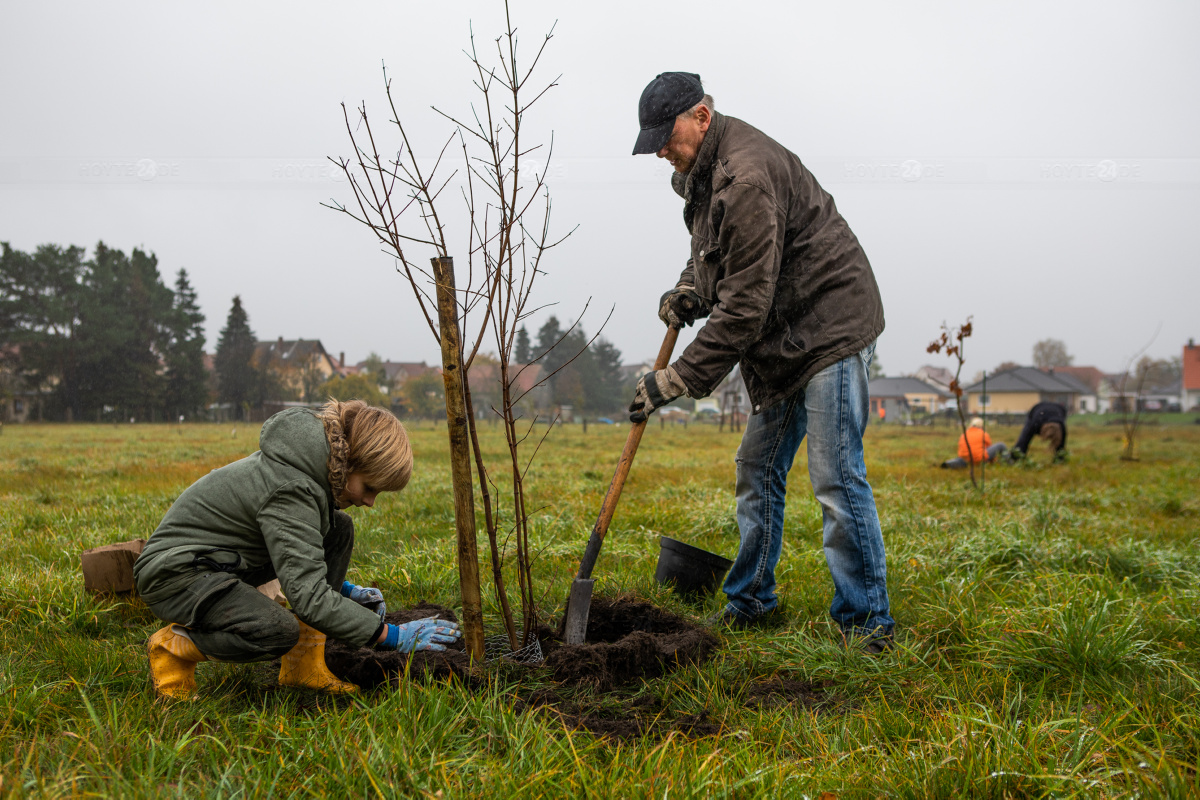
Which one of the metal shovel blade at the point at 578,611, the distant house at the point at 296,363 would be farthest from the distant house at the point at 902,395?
the metal shovel blade at the point at 578,611

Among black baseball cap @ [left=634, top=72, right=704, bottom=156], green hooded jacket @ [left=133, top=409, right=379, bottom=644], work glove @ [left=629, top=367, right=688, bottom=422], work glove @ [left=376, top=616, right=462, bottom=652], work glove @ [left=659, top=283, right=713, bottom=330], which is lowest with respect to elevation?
work glove @ [left=376, top=616, right=462, bottom=652]

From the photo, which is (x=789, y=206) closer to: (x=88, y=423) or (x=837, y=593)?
(x=837, y=593)

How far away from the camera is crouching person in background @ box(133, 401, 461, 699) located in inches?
87.5

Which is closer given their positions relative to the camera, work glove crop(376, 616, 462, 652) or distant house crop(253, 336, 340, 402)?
work glove crop(376, 616, 462, 652)

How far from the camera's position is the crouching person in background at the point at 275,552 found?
2223 mm

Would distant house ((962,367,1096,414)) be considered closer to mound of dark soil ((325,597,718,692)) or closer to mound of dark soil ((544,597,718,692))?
mound of dark soil ((544,597,718,692))

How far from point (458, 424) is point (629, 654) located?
3.45 feet

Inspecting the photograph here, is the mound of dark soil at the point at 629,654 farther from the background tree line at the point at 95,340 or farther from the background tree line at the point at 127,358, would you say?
the background tree line at the point at 95,340

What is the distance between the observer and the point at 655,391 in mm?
2754

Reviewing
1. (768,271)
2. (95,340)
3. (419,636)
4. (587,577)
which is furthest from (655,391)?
(95,340)

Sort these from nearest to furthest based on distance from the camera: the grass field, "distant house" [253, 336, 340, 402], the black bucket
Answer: the grass field, the black bucket, "distant house" [253, 336, 340, 402]

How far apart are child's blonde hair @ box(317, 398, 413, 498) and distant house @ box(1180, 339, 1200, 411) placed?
52408 millimetres

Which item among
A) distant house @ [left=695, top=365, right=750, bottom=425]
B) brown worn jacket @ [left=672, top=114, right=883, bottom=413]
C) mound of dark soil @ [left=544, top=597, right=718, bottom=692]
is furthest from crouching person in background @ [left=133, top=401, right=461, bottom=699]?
distant house @ [left=695, top=365, right=750, bottom=425]

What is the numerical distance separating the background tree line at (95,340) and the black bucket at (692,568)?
30231mm
